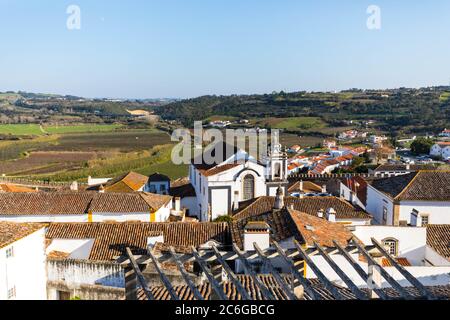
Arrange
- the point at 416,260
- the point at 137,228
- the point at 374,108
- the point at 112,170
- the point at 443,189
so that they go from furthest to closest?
1. the point at 374,108
2. the point at 112,170
3. the point at 443,189
4. the point at 137,228
5. the point at 416,260

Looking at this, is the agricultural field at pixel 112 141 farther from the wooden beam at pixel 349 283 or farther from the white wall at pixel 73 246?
the wooden beam at pixel 349 283

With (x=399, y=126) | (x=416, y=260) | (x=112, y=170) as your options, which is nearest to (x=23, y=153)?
(x=112, y=170)

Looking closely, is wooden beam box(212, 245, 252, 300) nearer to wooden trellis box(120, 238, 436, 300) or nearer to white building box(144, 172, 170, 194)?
wooden trellis box(120, 238, 436, 300)

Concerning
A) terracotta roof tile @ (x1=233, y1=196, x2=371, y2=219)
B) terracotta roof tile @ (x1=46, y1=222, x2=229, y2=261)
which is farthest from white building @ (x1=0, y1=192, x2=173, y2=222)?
terracotta roof tile @ (x1=233, y1=196, x2=371, y2=219)

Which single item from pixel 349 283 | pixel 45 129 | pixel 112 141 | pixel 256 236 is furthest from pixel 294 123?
pixel 349 283
